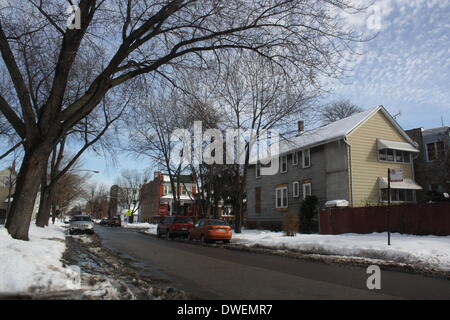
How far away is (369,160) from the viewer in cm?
2894

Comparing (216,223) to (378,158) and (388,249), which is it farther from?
(378,158)

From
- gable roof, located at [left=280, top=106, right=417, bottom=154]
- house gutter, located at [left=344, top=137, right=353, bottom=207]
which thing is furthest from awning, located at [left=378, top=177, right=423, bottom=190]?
gable roof, located at [left=280, top=106, right=417, bottom=154]

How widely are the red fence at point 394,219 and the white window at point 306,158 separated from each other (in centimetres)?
722

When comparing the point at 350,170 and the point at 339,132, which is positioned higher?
the point at 339,132

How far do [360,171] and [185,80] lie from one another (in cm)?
1949

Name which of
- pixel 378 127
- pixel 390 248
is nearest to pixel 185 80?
pixel 390 248

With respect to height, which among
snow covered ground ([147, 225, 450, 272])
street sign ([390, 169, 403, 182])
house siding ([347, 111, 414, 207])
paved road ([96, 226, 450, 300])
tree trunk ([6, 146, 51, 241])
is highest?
house siding ([347, 111, 414, 207])

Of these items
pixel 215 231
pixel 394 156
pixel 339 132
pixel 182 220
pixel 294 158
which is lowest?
pixel 215 231

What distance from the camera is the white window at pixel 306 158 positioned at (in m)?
31.7

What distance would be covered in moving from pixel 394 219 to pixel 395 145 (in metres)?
10.8

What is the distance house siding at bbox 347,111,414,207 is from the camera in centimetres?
2792

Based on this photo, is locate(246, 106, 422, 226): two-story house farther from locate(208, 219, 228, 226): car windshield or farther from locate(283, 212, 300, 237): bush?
locate(208, 219, 228, 226): car windshield

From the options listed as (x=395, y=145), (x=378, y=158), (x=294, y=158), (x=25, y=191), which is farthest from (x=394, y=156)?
(x=25, y=191)

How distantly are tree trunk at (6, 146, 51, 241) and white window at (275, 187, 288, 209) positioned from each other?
25726 mm
